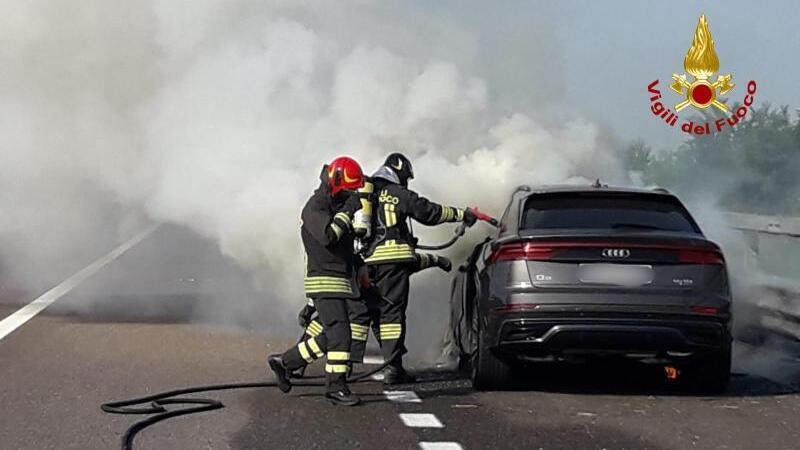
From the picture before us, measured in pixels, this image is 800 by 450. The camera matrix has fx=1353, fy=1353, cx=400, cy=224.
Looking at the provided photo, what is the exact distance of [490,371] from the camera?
32.5 ft

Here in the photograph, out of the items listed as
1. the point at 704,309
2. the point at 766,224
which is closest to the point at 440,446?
the point at 704,309

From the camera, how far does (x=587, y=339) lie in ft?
30.5

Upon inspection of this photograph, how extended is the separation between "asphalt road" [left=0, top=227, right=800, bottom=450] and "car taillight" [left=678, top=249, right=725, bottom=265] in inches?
40.5

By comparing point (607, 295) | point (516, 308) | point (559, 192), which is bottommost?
point (516, 308)

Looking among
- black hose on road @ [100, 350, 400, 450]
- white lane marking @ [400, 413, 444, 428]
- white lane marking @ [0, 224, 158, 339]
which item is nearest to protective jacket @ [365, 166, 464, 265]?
black hose on road @ [100, 350, 400, 450]

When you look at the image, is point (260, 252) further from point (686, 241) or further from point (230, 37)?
point (686, 241)

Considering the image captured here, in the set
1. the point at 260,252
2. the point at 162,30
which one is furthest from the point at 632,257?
the point at 162,30

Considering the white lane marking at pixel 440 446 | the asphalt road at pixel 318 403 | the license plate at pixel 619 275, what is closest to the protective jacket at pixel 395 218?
the asphalt road at pixel 318 403

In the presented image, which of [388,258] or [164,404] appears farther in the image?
[388,258]

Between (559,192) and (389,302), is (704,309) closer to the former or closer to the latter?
(559,192)

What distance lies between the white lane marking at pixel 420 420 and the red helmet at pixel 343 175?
5.46ft

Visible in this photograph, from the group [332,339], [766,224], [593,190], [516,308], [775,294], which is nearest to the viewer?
[516,308]

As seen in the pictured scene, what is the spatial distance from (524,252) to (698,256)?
3.98ft

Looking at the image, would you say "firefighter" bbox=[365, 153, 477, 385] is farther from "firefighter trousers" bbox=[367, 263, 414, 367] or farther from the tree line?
the tree line
